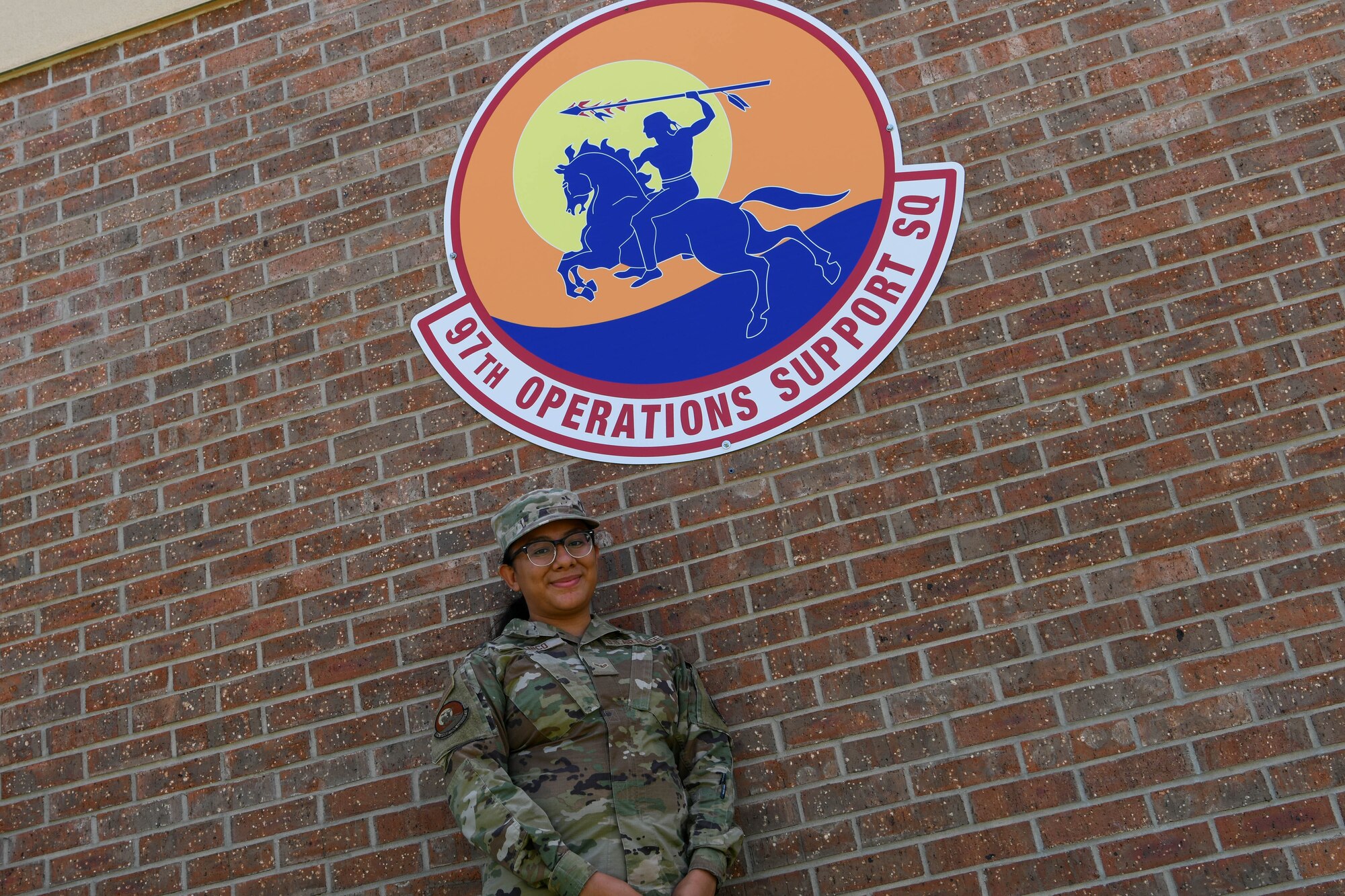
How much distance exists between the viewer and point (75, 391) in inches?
137

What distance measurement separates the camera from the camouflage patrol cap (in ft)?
8.80

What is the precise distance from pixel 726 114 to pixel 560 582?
144 centimetres

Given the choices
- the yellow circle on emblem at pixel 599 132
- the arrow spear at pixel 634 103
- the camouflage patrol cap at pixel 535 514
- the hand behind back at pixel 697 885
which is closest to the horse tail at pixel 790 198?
the yellow circle on emblem at pixel 599 132

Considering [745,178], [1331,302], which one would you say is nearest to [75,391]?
[745,178]

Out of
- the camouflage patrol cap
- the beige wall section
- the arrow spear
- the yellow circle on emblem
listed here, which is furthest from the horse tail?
the beige wall section

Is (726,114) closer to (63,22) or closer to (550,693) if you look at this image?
(550,693)

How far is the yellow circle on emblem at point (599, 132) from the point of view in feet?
10.5

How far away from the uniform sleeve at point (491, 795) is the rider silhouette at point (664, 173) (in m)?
1.20

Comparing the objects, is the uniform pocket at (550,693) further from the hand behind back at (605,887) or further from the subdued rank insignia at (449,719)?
the hand behind back at (605,887)

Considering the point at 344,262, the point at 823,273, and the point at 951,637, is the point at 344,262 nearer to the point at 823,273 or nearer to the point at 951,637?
the point at 823,273

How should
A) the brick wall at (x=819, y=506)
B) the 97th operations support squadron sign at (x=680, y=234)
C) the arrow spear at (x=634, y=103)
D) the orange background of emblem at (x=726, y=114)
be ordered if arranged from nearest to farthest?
the brick wall at (x=819, y=506)
the 97th operations support squadron sign at (x=680, y=234)
the orange background of emblem at (x=726, y=114)
the arrow spear at (x=634, y=103)

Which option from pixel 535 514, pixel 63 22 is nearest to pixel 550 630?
pixel 535 514

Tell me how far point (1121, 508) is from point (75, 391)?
3.01 meters

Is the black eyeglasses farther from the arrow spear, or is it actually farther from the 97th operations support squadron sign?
the arrow spear
